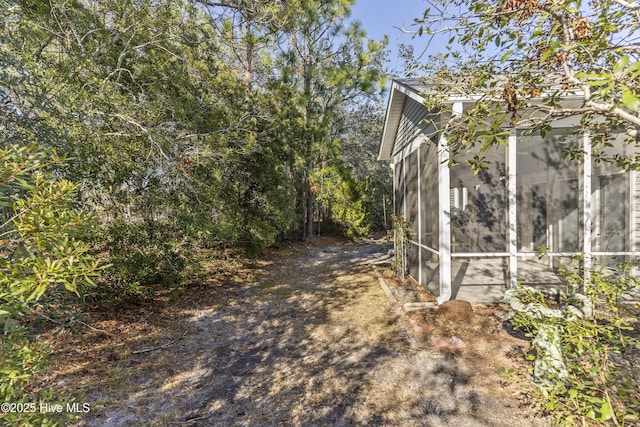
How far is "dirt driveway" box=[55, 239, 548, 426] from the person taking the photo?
2.49 m

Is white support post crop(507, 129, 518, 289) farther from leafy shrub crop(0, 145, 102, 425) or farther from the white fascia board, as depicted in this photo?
leafy shrub crop(0, 145, 102, 425)

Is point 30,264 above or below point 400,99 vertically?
below

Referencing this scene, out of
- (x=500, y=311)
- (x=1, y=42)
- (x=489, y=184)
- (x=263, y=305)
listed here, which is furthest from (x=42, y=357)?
(x=489, y=184)

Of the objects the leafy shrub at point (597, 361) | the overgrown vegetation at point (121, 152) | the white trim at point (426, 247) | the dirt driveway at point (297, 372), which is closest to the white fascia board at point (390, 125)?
the overgrown vegetation at point (121, 152)

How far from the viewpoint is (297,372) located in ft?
10.4

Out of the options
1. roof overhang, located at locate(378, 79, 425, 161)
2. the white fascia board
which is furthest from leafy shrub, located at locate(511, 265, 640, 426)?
the white fascia board

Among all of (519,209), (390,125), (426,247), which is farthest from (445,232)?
(390,125)

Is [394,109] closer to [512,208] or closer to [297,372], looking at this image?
[512,208]

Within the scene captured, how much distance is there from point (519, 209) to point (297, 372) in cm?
455

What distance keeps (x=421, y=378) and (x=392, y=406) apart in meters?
0.58

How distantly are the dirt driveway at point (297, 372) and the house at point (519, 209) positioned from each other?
3.61ft

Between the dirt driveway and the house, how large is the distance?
3.61 ft

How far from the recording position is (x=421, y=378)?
2988 mm

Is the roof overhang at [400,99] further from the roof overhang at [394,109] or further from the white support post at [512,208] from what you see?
the white support post at [512,208]
